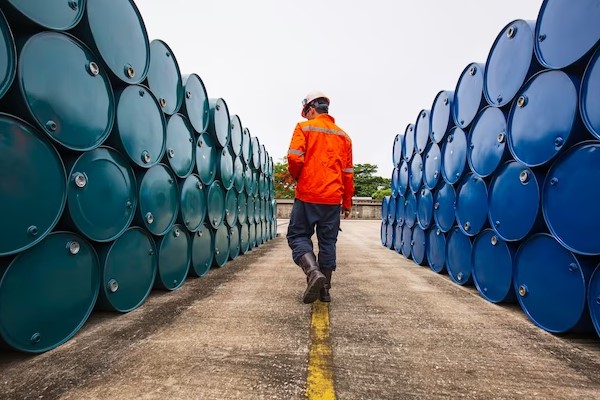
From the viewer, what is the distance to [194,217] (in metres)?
4.06

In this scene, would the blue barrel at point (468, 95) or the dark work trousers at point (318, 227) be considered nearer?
the dark work trousers at point (318, 227)

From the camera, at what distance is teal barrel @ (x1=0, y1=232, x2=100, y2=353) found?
1879mm

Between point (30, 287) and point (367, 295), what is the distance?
2885 millimetres

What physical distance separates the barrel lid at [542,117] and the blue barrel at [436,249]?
6.73 ft

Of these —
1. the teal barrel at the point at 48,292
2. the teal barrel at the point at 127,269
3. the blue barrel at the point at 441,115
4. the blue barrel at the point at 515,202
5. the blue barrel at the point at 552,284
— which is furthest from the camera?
the blue barrel at the point at 441,115

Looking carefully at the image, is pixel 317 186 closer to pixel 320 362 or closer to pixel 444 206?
pixel 320 362

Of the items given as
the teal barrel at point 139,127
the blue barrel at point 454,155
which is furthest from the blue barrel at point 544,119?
the teal barrel at point 139,127

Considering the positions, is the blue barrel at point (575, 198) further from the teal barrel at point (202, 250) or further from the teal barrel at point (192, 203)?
the teal barrel at point (202, 250)

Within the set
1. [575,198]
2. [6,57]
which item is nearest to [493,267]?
[575,198]

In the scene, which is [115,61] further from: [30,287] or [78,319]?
[78,319]

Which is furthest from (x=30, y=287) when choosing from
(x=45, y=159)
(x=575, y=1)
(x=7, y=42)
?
(x=575, y=1)

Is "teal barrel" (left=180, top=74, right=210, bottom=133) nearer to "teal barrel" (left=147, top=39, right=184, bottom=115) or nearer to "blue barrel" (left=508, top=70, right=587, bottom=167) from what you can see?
"teal barrel" (left=147, top=39, right=184, bottom=115)

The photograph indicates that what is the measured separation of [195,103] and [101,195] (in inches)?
81.8

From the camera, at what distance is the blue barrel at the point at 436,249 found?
470cm
